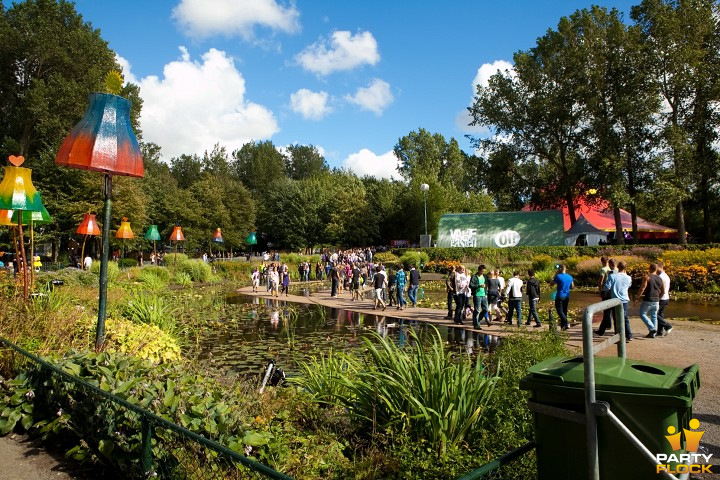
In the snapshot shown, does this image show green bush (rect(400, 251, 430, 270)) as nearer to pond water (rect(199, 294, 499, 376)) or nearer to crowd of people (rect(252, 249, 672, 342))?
crowd of people (rect(252, 249, 672, 342))

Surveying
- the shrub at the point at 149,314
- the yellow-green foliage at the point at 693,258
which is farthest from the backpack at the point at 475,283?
the yellow-green foliage at the point at 693,258

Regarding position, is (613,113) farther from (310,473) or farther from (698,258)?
(310,473)

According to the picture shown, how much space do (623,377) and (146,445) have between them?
3150 mm

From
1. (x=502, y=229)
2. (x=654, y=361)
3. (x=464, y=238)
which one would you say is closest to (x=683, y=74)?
(x=502, y=229)

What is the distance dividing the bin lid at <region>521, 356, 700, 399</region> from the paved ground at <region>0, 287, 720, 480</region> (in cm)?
263

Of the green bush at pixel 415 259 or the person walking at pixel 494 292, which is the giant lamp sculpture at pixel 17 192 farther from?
the green bush at pixel 415 259

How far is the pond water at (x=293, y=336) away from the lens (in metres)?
9.33

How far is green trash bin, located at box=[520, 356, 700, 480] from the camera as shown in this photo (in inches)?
84.8

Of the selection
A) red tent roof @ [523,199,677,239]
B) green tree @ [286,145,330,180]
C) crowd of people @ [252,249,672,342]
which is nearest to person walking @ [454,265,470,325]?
crowd of people @ [252,249,672,342]

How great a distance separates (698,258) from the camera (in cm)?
2006

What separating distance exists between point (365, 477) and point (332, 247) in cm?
5122

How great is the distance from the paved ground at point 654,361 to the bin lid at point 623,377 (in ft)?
8.62

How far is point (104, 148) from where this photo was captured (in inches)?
236

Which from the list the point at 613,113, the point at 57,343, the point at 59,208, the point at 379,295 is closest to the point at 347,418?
the point at 57,343
